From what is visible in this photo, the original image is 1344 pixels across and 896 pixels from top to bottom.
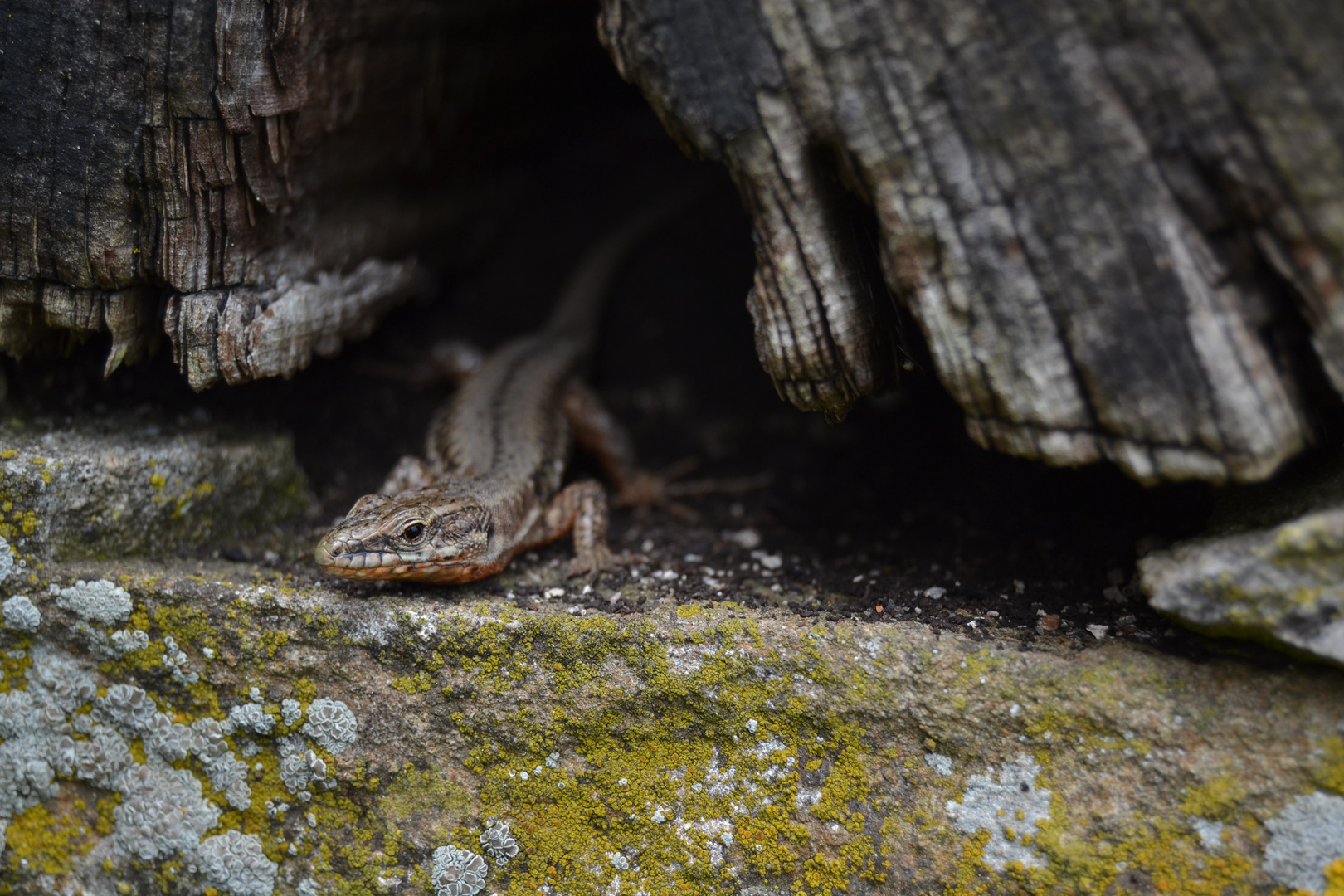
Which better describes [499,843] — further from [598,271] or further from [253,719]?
[598,271]

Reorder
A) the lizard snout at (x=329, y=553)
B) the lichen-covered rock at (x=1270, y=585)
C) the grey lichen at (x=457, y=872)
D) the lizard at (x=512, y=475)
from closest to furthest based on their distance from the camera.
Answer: the lichen-covered rock at (x=1270, y=585)
the grey lichen at (x=457, y=872)
the lizard snout at (x=329, y=553)
the lizard at (x=512, y=475)

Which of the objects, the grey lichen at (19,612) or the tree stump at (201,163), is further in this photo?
the grey lichen at (19,612)

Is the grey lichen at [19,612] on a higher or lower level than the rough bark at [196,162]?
lower

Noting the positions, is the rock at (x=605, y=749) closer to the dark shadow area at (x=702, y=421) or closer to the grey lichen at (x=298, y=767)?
the grey lichen at (x=298, y=767)

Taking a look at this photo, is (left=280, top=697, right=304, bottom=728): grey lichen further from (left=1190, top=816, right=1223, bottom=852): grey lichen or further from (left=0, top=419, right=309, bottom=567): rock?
(left=1190, top=816, right=1223, bottom=852): grey lichen

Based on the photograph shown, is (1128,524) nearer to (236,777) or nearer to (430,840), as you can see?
(430,840)

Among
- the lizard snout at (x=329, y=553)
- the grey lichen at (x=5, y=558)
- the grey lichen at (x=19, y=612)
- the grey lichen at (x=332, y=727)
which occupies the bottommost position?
the grey lichen at (x=332, y=727)

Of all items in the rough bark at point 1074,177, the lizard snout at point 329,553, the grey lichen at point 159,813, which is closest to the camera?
the rough bark at point 1074,177

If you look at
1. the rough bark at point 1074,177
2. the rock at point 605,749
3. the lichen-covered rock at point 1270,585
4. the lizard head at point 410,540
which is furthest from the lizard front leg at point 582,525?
the lichen-covered rock at point 1270,585
